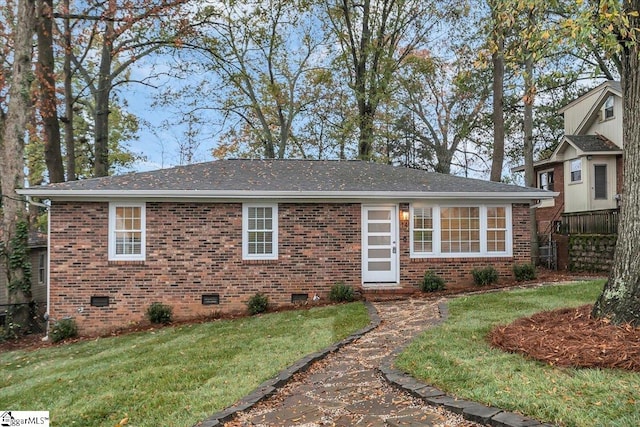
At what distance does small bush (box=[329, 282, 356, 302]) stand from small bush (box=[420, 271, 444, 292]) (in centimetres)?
186

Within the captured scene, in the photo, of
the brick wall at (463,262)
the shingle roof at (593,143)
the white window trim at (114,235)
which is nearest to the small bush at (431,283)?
the brick wall at (463,262)

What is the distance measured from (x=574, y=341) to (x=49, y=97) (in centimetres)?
1658

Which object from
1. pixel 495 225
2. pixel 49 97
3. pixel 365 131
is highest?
pixel 365 131

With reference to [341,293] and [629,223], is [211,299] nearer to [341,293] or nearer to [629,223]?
[341,293]

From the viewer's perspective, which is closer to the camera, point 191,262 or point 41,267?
point 191,262

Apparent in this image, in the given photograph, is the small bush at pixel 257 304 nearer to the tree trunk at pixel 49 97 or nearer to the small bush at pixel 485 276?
the small bush at pixel 485 276

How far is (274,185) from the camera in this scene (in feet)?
36.1

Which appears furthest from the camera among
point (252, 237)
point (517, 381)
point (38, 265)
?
point (38, 265)

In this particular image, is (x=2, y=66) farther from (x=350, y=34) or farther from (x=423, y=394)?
(x=423, y=394)

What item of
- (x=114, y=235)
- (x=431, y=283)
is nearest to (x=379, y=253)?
(x=431, y=283)

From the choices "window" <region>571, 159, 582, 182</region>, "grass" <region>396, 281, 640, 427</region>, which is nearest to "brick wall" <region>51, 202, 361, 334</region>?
"grass" <region>396, 281, 640, 427</region>

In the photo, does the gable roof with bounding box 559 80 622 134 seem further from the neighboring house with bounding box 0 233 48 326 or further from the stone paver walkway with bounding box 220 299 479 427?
the neighboring house with bounding box 0 233 48 326

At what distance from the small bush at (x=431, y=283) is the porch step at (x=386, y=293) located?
10.3 inches

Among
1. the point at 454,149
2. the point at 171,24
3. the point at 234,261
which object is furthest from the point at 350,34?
the point at 234,261
